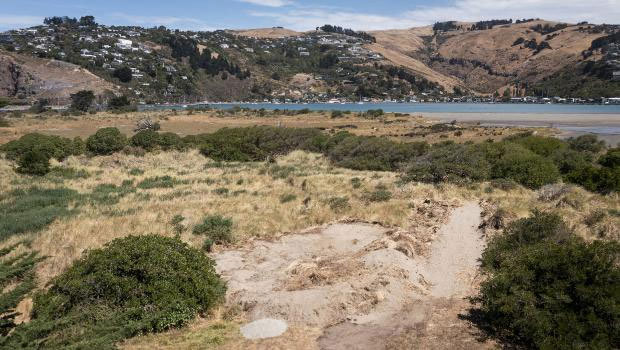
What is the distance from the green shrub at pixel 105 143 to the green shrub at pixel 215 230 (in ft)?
83.7

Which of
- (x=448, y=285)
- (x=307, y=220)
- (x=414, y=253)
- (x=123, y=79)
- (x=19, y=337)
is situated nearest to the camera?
(x=19, y=337)

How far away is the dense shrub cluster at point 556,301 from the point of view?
Answer: 8.19 metres

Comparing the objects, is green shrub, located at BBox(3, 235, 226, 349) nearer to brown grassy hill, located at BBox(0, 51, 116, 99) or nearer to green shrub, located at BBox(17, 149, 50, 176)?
green shrub, located at BBox(17, 149, 50, 176)

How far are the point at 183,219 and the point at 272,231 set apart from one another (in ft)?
10.9

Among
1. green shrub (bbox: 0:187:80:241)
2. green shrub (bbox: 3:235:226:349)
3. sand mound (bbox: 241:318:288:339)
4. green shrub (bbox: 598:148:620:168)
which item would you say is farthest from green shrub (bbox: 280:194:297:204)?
green shrub (bbox: 598:148:620:168)

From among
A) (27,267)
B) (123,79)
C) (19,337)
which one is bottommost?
(19,337)

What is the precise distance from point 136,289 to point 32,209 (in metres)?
12.4

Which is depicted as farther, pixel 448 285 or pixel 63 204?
pixel 63 204

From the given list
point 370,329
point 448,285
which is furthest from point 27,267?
point 448,285

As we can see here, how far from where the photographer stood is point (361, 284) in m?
11.1

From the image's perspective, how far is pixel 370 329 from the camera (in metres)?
9.27

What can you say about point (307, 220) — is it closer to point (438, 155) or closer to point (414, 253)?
point (414, 253)

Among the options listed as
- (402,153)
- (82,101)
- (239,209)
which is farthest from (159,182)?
(82,101)

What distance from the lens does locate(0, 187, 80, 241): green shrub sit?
16.7 meters
